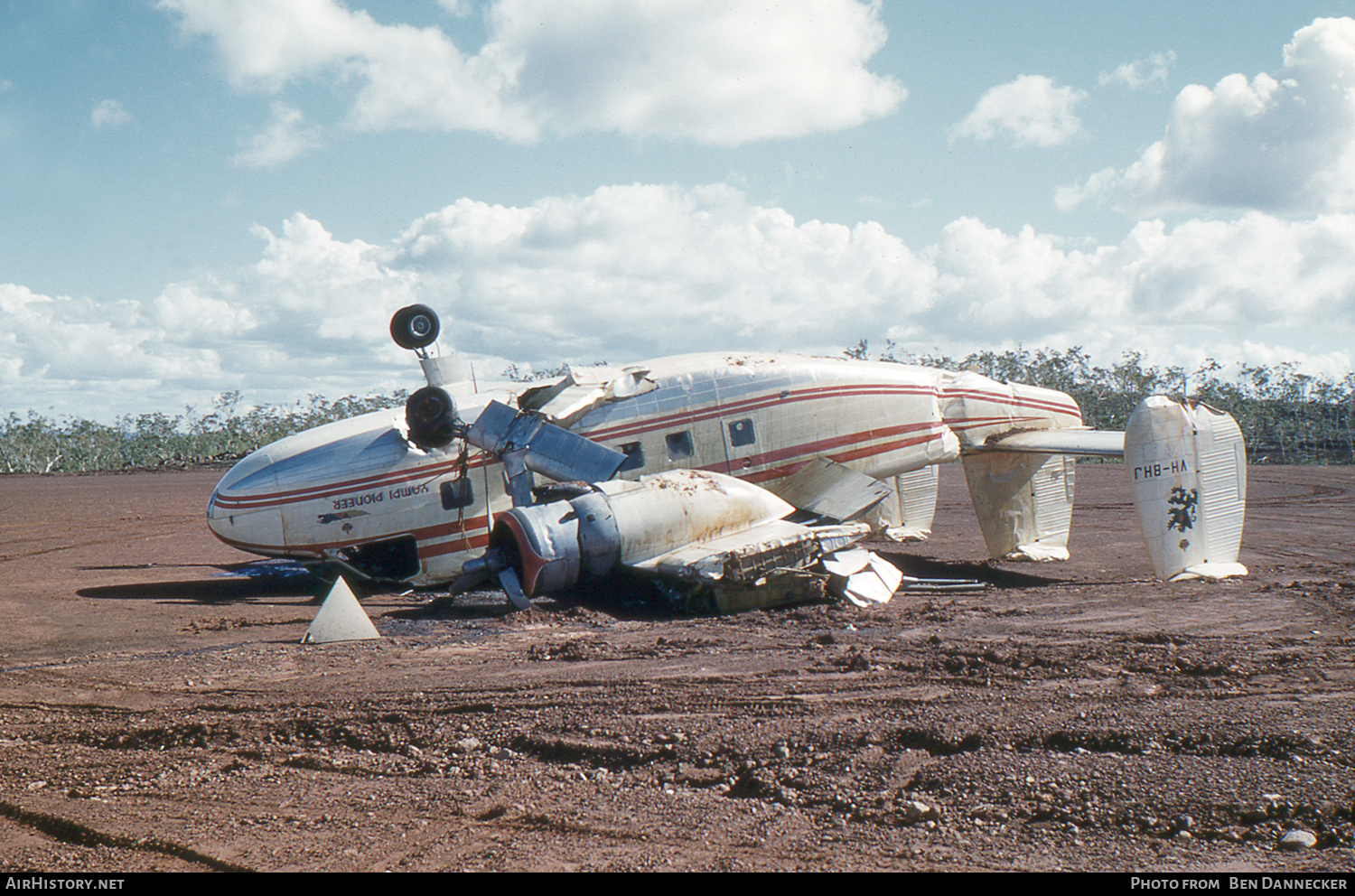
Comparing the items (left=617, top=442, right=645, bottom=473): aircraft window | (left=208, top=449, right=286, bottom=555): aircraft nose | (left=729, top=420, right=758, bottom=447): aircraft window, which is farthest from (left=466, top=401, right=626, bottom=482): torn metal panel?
(left=208, top=449, right=286, bottom=555): aircraft nose

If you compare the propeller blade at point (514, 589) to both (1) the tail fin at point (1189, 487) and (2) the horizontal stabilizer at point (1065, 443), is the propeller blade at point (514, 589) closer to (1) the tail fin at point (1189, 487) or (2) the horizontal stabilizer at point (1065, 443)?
(1) the tail fin at point (1189, 487)

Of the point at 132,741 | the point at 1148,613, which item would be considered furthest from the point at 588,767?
the point at 1148,613

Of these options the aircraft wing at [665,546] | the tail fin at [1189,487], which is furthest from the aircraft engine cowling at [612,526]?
the tail fin at [1189,487]

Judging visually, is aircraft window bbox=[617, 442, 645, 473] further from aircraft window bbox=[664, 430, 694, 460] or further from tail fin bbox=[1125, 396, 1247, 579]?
tail fin bbox=[1125, 396, 1247, 579]

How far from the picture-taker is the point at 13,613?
11.7 meters

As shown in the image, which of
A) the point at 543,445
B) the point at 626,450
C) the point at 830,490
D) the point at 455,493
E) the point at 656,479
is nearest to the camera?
the point at 656,479

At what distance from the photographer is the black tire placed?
41.9ft

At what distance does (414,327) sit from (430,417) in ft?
5.52

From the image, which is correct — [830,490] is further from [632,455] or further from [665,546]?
[665,546]

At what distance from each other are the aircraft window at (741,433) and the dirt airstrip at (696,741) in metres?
3.65

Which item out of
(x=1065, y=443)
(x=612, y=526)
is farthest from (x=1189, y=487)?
(x=612, y=526)

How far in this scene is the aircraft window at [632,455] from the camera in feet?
42.6

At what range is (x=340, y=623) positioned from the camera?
944cm
